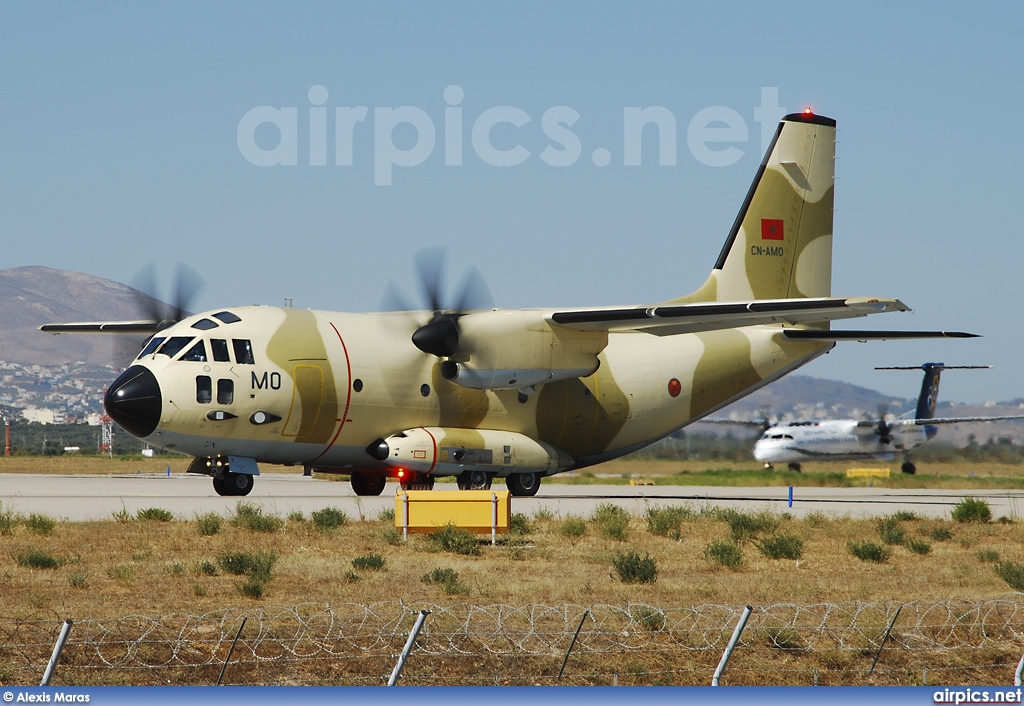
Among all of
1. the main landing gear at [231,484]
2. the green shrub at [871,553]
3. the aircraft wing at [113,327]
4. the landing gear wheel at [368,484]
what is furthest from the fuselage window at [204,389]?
the green shrub at [871,553]

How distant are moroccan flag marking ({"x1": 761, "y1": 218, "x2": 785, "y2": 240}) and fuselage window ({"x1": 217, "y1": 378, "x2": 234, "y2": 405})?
16048mm

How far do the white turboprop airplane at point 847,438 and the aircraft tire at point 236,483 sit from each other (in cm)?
3743

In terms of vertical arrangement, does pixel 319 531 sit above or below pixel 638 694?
below

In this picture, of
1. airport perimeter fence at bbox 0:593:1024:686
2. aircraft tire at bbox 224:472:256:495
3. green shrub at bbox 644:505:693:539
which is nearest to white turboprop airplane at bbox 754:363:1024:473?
green shrub at bbox 644:505:693:539

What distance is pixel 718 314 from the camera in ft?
84.6

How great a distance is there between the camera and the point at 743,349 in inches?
1270

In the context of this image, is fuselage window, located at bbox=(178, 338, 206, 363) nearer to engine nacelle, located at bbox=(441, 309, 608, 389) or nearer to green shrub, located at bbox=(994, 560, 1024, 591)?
engine nacelle, located at bbox=(441, 309, 608, 389)

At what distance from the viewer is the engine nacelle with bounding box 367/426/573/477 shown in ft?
86.9

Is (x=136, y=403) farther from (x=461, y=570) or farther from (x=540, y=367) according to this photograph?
(x=461, y=570)

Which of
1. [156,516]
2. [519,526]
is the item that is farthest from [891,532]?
[156,516]

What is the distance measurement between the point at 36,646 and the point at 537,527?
12228mm

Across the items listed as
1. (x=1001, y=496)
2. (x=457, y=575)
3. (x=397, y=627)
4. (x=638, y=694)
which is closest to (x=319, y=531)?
(x=457, y=575)

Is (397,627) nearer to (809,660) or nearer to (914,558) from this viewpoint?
(809,660)

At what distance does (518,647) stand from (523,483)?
714 inches
